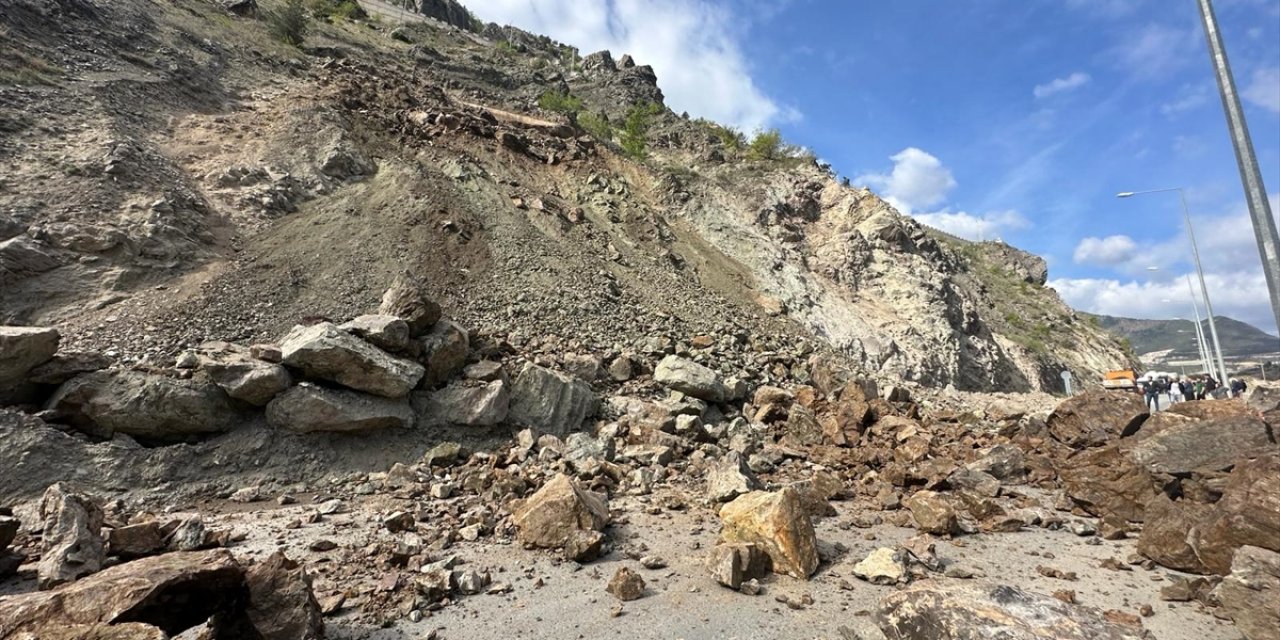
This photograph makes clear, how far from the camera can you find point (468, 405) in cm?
999

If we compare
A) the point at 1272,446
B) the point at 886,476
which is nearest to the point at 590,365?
the point at 886,476

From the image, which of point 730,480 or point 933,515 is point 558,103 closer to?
point 730,480

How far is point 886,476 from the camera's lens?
30.7 ft

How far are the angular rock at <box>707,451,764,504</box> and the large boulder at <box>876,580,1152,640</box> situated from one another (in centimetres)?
346

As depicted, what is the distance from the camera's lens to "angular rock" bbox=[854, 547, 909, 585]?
5738 mm

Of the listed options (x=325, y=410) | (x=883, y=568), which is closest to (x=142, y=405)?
(x=325, y=410)

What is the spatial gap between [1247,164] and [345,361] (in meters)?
11.8

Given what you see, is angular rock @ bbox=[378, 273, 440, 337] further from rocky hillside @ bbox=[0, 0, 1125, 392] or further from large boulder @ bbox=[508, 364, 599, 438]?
large boulder @ bbox=[508, 364, 599, 438]

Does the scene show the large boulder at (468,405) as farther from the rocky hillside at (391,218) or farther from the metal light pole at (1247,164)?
the metal light pole at (1247,164)

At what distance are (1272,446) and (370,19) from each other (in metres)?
47.1

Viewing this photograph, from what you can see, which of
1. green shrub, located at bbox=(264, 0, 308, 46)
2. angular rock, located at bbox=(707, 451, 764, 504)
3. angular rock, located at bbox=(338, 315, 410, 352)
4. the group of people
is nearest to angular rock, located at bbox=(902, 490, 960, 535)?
angular rock, located at bbox=(707, 451, 764, 504)

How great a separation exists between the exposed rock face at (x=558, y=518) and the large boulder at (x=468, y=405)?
3.32m

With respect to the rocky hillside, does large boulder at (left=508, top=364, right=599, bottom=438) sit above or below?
below

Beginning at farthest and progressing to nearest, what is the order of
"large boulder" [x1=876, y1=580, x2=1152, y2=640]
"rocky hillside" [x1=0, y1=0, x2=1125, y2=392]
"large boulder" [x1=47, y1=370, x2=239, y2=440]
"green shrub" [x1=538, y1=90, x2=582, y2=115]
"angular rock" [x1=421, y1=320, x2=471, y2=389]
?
"green shrub" [x1=538, y1=90, x2=582, y2=115] < "rocky hillside" [x1=0, y1=0, x2=1125, y2=392] < "angular rock" [x1=421, y1=320, x2=471, y2=389] < "large boulder" [x1=47, y1=370, x2=239, y2=440] < "large boulder" [x1=876, y1=580, x2=1152, y2=640]
